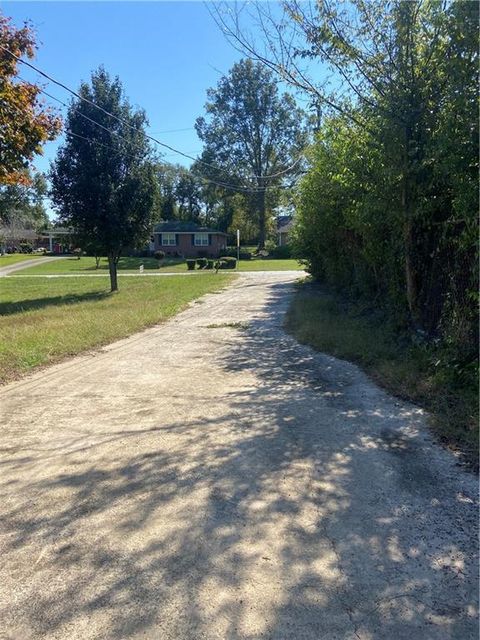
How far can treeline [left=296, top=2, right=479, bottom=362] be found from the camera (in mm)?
5270

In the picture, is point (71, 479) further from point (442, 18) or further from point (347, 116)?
point (347, 116)

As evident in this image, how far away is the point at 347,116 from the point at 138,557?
6993mm

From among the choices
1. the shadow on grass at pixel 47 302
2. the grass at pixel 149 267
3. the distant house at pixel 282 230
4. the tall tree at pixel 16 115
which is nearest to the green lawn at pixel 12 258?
the grass at pixel 149 267

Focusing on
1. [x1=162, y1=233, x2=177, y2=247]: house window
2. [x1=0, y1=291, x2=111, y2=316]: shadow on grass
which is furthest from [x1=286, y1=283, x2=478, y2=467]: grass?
[x1=162, y1=233, x2=177, y2=247]: house window

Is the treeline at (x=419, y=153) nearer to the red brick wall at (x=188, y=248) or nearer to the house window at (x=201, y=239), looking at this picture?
the red brick wall at (x=188, y=248)

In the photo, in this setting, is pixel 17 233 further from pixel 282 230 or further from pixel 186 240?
pixel 282 230

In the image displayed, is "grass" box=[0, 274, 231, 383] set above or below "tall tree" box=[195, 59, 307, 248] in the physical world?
below

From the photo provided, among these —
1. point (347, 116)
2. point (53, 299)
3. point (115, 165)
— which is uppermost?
point (115, 165)

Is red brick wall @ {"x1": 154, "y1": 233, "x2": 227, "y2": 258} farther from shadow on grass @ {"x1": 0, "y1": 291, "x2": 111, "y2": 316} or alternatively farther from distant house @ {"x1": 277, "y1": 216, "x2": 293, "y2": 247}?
shadow on grass @ {"x1": 0, "y1": 291, "x2": 111, "y2": 316}

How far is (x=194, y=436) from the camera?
454cm

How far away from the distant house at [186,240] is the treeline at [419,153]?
51848 millimetres

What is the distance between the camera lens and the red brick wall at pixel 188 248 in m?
60.2

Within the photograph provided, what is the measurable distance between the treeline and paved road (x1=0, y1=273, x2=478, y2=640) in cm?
202

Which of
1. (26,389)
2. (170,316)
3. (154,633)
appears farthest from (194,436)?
(170,316)
